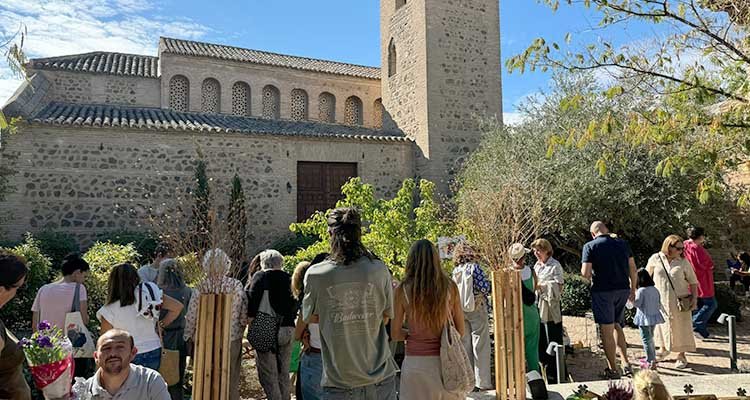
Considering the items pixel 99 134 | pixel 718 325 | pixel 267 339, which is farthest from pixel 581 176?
pixel 99 134

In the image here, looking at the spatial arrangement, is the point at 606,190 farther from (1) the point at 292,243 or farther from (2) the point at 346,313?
(2) the point at 346,313

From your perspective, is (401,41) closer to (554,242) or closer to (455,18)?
(455,18)

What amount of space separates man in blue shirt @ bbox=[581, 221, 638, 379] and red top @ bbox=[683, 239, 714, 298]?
228cm

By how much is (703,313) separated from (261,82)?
15.8 metres

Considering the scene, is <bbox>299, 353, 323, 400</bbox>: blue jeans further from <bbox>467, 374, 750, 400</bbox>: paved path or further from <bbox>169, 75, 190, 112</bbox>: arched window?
<bbox>169, 75, 190, 112</bbox>: arched window

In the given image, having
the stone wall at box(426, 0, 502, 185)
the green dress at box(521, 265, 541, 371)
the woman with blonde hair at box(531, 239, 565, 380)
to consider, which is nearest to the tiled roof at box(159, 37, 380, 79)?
the stone wall at box(426, 0, 502, 185)

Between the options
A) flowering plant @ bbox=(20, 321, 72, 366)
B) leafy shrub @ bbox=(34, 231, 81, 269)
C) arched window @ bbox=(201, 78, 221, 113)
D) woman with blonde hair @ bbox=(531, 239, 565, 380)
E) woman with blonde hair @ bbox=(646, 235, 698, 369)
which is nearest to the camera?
flowering plant @ bbox=(20, 321, 72, 366)

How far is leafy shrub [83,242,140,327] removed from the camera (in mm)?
7266

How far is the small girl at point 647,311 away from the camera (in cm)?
626

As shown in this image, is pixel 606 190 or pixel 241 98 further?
pixel 241 98

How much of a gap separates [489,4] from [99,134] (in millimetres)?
12673

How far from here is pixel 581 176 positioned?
11.3 metres

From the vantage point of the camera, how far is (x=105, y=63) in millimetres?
17891

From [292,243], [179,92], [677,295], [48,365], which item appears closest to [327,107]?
[179,92]
